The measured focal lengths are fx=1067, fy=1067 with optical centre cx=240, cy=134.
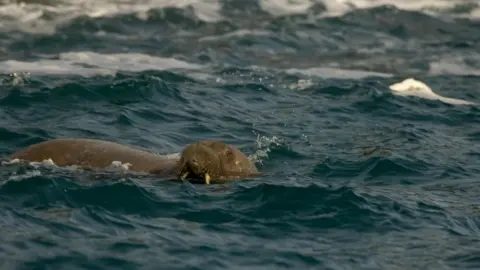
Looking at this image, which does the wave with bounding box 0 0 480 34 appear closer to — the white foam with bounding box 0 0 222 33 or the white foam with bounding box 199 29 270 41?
the white foam with bounding box 0 0 222 33

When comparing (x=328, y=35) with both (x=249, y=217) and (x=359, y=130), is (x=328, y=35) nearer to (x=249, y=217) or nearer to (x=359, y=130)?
(x=359, y=130)

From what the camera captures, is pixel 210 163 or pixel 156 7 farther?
pixel 156 7

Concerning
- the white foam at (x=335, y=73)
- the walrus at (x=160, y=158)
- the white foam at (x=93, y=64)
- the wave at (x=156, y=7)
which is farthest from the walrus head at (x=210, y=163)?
the wave at (x=156, y=7)

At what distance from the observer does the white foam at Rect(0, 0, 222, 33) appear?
68.5 ft

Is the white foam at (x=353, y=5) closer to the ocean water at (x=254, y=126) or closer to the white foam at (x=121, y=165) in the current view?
the ocean water at (x=254, y=126)

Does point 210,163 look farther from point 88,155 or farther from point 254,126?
point 254,126

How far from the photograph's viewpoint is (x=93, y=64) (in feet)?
57.5

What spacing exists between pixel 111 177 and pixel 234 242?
6.71 ft

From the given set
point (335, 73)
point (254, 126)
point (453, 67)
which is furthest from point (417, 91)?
point (254, 126)

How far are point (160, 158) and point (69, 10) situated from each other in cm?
1179

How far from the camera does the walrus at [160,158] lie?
10195mm

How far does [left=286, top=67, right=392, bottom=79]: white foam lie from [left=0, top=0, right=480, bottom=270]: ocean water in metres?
0.06

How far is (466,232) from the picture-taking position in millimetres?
9438

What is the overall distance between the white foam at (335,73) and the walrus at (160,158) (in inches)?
301
